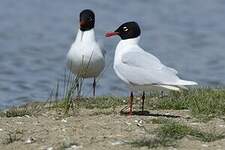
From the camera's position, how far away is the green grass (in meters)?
8.12

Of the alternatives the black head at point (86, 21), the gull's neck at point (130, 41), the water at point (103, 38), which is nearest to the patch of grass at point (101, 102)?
the gull's neck at point (130, 41)

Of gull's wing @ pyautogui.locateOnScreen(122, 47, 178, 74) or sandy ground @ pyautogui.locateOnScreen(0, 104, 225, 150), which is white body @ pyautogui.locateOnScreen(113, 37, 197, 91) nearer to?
gull's wing @ pyautogui.locateOnScreen(122, 47, 178, 74)

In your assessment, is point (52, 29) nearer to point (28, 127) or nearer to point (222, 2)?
point (222, 2)

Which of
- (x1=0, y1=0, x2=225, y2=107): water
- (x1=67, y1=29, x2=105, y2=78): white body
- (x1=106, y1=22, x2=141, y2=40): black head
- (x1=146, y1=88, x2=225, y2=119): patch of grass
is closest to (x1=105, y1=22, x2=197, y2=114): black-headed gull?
(x1=106, y1=22, x2=141, y2=40): black head

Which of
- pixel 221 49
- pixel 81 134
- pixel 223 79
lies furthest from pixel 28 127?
pixel 221 49

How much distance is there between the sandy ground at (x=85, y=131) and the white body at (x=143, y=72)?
0.36m

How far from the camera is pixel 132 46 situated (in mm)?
9992

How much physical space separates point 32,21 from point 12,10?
136cm

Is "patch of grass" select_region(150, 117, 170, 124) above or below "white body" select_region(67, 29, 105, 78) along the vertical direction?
below

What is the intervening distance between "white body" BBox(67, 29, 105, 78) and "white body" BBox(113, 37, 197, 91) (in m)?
2.09

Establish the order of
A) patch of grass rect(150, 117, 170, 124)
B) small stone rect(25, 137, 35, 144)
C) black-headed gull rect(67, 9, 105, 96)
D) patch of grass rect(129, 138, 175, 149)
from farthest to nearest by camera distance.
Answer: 1. black-headed gull rect(67, 9, 105, 96)
2. patch of grass rect(150, 117, 170, 124)
3. small stone rect(25, 137, 35, 144)
4. patch of grass rect(129, 138, 175, 149)

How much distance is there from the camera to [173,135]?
8.43m

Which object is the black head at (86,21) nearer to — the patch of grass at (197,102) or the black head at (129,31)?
the patch of grass at (197,102)

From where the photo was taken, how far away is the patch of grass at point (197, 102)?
31.9ft
